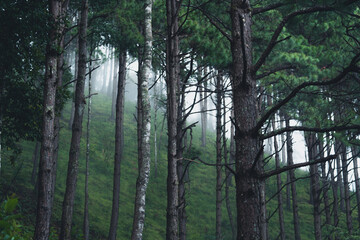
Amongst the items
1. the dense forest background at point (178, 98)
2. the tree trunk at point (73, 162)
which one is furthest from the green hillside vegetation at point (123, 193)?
the tree trunk at point (73, 162)

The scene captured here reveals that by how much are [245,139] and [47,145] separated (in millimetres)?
5179

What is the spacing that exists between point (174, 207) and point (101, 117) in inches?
1106

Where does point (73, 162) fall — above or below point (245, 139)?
above

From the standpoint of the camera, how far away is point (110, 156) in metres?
22.2

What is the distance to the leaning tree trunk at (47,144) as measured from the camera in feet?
20.2

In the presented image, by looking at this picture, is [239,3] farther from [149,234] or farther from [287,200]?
[287,200]

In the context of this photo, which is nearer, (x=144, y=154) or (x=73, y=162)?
(x=144, y=154)

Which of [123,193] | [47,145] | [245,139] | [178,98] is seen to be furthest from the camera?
[123,193]

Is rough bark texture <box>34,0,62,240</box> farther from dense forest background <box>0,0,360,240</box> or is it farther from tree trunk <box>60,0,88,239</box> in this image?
tree trunk <box>60,0,88,239</box>

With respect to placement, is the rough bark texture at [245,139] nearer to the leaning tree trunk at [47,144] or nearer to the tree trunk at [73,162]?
the leaning tree trunk at [47,144]

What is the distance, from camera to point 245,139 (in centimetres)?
281

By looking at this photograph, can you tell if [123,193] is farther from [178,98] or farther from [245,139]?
[245,139]

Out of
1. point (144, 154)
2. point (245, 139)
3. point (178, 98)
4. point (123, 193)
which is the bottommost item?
point (123, 193)

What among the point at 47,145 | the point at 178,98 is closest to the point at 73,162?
the point at 47,145
